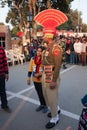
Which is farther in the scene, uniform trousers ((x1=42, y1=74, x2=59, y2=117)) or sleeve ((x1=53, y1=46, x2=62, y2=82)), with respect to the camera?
uniform trousers ((x1=42, y1=74, x2=59, y2=117))

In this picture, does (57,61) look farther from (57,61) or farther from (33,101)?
(33,101)

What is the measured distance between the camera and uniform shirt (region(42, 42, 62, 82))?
5.50 meters

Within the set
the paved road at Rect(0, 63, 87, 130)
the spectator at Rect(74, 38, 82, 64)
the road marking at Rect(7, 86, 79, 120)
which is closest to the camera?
the paved road at Rect(0, 63, 87, 130)

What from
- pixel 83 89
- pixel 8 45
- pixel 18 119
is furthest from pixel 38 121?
pixel 8 45

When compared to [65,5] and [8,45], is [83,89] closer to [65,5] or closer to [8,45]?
[65,5]

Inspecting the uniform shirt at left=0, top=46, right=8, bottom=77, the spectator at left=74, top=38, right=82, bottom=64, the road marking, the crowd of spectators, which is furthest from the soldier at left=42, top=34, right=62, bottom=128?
the spectator at left=74, top=38, right=82, bottom=64

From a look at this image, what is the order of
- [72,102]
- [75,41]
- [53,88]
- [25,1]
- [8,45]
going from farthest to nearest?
[8,45], [25,1], [75,41], [72,102], [53,88]

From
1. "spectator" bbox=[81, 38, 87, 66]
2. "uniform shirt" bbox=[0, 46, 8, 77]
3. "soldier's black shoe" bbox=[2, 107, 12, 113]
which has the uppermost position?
"uniform shirt" bbox=[0, 46, 8, 77]

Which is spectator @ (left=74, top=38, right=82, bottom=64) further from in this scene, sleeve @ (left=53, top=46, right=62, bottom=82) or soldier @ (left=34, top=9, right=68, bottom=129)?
sleeve @ (left=53, top=46, right=62, bottom=82)

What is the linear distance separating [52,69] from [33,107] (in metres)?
1.98

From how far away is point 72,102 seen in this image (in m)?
7.85

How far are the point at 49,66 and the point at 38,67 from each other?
99 centimetres

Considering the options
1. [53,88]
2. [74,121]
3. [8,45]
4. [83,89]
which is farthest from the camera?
[8,45]

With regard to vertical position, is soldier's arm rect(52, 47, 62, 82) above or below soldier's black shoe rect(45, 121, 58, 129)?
above
